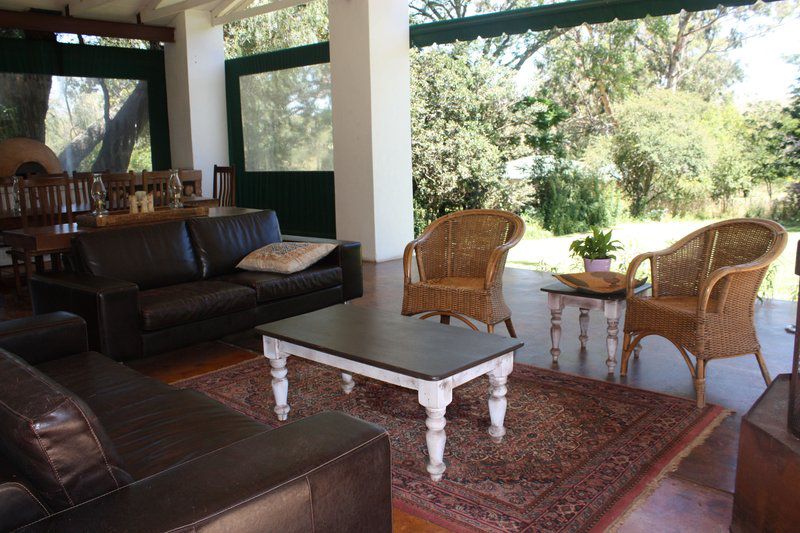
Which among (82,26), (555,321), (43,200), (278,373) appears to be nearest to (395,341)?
(278,373)

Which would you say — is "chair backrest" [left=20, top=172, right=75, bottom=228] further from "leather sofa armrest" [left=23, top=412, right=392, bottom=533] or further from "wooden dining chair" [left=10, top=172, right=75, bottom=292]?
"leather sofa armrest" [left=23, top=412, right=392, bottom=533]

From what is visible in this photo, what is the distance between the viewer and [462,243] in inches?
172

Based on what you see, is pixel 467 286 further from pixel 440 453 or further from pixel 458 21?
pixel 458 21

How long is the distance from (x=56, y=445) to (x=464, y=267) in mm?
3265

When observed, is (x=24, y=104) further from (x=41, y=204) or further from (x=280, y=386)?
(x=280, y=386)

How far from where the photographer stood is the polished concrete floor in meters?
2.24

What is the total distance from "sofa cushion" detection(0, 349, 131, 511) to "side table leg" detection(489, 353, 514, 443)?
5.39ft

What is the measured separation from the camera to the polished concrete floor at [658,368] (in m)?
2.24

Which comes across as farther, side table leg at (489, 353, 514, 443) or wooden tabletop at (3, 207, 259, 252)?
wooden tabletop at (3, 207, 259, 252)

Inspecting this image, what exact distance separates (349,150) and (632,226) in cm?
415

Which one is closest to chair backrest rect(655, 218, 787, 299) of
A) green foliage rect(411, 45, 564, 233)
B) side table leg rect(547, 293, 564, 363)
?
side table leg rect(547, 293, 564, 363)

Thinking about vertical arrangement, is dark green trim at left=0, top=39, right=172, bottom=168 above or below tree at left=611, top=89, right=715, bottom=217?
above

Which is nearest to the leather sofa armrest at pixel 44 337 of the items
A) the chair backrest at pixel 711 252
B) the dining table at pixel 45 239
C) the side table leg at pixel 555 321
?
the dining table at pixel 45 239

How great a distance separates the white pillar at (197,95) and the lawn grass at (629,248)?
4.36 m
